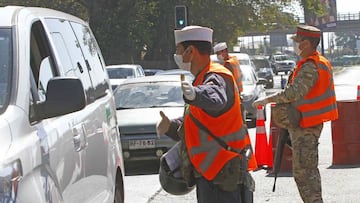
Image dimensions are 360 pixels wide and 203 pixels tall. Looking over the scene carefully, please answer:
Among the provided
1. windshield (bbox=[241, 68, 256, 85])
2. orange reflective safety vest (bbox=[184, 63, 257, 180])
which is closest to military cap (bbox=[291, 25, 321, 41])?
orange reflective safety vest (bbox=[184, 63, 257, 180])

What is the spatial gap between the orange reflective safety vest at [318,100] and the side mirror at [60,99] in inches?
129

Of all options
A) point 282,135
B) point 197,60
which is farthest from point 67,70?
point 282,135

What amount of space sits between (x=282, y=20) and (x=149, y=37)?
928 cm

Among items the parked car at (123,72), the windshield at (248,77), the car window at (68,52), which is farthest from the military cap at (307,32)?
the parked car at (123,72)

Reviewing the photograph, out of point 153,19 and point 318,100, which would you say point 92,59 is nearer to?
point 318,100

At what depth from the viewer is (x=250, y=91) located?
64.7 feet

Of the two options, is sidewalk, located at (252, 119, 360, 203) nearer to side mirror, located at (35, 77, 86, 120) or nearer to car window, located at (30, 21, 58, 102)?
car window, located at (30, 21, 58, 102)

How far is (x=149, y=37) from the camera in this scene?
4728 cm

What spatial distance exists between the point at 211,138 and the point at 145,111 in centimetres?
804

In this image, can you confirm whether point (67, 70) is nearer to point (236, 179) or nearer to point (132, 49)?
point (236, 179)

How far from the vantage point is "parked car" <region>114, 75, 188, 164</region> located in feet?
40.5

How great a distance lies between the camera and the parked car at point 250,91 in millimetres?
19250

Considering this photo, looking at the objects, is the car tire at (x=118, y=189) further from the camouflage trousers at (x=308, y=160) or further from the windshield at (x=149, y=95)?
the windshield at (x=149, y=95)

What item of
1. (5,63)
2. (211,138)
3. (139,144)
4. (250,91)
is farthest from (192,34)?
(250,91)
